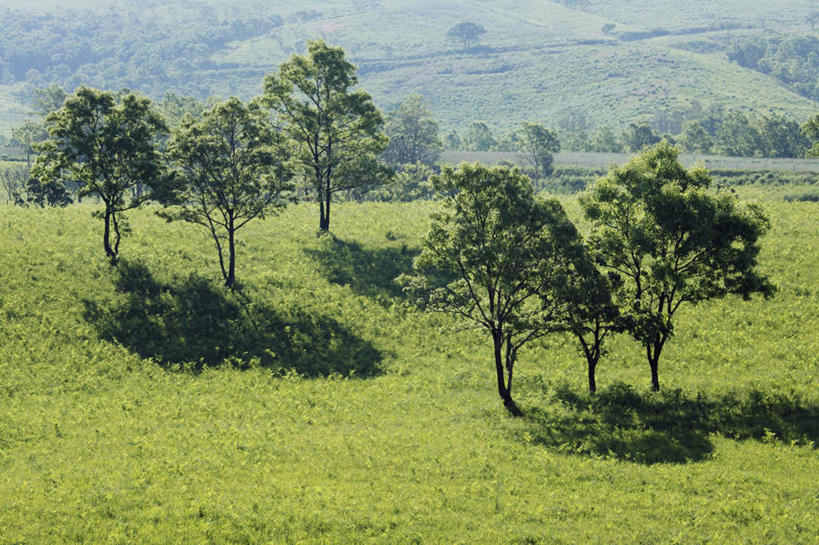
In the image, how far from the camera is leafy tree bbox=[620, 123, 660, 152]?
144m

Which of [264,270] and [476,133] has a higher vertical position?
[476,133]

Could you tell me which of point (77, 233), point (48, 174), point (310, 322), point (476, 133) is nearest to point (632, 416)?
point (310, 322)

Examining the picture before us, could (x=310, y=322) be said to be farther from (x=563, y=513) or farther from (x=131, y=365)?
(x=563, y=513)

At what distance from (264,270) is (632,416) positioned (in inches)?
1264

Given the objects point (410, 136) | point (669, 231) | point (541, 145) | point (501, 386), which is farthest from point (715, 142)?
point (501, 386)

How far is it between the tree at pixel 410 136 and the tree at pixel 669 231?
102m

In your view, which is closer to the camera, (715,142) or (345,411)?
(345,411)

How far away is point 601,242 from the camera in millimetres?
35562

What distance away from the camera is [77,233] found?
57094 mm

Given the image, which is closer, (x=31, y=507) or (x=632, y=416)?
(x=31, y=507)

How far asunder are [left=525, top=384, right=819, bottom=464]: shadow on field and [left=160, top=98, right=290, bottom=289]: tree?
27.3 metres

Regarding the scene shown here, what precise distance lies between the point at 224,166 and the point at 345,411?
72.9 feet

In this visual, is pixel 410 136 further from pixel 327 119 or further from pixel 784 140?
pixel 327 119

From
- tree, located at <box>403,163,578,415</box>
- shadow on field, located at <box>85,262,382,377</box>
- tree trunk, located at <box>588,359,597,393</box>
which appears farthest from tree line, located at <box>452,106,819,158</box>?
tree, located at <box>403,163,578,415</box>
